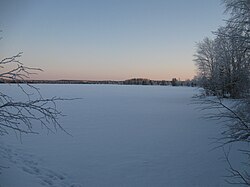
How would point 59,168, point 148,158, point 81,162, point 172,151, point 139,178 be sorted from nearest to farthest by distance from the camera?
point 139,178, point 59,168, point 81,162, point 148,158, point 172,151

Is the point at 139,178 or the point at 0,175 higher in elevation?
the point at 0,175

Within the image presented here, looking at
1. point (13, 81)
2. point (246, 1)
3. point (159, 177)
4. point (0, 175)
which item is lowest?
point (159, 177)

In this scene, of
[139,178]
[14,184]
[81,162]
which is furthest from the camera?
[81,162]

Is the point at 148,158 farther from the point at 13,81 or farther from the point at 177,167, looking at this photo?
the point at 13,81

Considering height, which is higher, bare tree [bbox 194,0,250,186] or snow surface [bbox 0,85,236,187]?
bare tree [bbox 194,0,250,186]

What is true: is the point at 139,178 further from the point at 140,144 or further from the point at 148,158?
the point at 140,144

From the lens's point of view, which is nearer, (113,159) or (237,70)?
(113,159)

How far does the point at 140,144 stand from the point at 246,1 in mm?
5423

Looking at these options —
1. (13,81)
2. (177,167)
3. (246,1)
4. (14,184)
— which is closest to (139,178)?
(177,167)

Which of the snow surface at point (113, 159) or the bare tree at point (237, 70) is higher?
the bare tree at point (237, 70)

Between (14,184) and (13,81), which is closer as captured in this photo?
(13,81)

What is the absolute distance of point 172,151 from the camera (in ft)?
29.2

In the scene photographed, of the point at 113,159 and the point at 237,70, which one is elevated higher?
the point at 237,70

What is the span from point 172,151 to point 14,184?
508 cm
